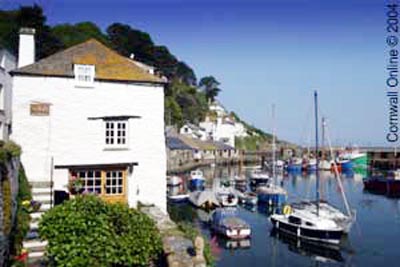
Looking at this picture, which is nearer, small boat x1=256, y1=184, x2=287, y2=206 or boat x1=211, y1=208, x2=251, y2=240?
boat x1=211, y1=208, x2=251, y2=240

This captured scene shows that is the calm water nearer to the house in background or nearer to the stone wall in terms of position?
the stone wall

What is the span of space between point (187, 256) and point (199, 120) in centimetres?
12266

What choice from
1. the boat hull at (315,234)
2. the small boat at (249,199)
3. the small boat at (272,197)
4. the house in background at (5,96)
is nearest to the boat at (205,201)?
the small boat at (249,199)

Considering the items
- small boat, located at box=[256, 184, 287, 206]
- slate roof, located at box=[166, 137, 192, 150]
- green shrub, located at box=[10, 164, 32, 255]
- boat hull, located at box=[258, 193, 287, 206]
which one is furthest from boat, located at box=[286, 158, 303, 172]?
green shrub, located at box=[10, 164, 32, 255]

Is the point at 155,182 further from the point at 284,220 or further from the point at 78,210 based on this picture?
the point at 284,220

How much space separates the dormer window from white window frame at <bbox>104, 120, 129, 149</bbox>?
190cm

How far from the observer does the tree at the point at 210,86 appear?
166750mm

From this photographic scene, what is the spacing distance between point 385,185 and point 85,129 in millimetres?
56995

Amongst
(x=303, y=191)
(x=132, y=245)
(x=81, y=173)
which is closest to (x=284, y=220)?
(x=81, y=173)

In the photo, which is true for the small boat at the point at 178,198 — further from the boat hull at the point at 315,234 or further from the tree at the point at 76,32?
the tree at the point at 76,32

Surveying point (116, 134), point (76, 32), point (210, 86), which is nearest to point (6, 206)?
point (116, 134)

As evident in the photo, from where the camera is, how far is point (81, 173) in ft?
61.6

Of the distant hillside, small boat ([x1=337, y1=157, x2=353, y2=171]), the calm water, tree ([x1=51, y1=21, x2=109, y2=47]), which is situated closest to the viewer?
the calm water

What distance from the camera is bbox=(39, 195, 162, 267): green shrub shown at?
10422 mm
